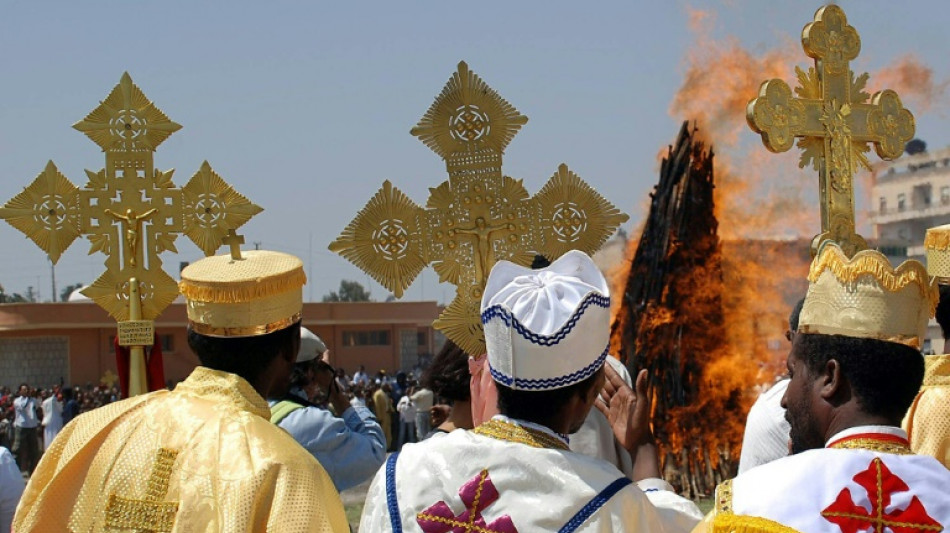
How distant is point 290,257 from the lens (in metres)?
4.21

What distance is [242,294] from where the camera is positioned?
12.9ft

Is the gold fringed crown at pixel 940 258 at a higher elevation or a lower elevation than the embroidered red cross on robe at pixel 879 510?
higher

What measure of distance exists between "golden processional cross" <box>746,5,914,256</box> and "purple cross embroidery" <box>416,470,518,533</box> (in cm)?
342

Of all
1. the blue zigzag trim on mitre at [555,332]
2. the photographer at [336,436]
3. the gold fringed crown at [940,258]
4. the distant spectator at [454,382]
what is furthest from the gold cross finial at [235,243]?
the gold fringed crown at [940,258]

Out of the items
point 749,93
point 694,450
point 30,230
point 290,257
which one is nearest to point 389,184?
point 290,257

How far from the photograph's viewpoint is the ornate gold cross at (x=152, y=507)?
3547mm

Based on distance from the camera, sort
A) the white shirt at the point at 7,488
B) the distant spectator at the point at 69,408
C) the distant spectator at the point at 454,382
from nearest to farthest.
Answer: the distant spectator at the point at 454,382 → the white shirt at the point at 7,488 → the distant spectator at the point at 69,408

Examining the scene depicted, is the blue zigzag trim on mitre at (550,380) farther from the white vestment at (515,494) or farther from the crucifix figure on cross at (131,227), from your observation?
the crucifix figure on cross at (131,227)

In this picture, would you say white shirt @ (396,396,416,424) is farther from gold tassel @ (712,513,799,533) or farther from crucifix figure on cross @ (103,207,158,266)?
gold tassel @ (712,513,799,533)

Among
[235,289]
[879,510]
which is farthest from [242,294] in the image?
[879,510]

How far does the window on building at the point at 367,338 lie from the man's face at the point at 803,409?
41768 mm

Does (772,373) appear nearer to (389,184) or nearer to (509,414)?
(389,184)

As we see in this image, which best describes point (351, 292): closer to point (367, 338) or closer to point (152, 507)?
point (367, 338)

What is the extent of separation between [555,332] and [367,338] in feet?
140
